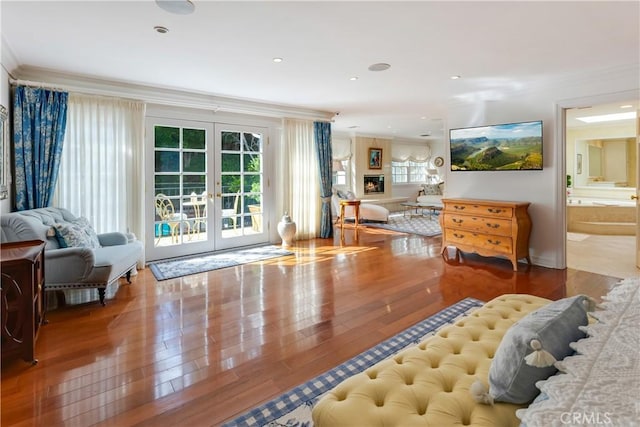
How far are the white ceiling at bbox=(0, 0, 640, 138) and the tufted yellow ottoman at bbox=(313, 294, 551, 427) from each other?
2.23 meters

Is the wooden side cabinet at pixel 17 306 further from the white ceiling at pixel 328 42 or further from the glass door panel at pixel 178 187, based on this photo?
the glass door panel at pixel 178 187

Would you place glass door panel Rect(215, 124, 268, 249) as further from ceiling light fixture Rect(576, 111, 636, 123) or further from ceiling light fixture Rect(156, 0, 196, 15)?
ceiling light fixture Rect(576, 111, 636, 123)

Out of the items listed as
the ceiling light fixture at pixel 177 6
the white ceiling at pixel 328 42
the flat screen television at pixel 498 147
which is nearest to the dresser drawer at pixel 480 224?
the flat screen television at pixel 498 147

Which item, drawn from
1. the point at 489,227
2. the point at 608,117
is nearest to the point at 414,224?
the point at 489,227

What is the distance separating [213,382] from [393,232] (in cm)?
554

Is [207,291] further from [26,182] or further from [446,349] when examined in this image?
[446,349]

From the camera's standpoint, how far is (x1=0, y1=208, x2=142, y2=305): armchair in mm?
2859

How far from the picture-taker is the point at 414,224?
7941mm

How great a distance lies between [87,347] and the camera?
7.82ft

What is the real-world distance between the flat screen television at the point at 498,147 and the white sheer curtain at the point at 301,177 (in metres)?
2.46

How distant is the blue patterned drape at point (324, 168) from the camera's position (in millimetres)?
6203

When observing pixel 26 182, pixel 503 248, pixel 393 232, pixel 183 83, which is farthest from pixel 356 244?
pixel 26 182

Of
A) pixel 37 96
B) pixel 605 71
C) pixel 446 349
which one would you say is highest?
pixel 605 71

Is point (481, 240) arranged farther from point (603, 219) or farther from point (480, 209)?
point (603, 219)
